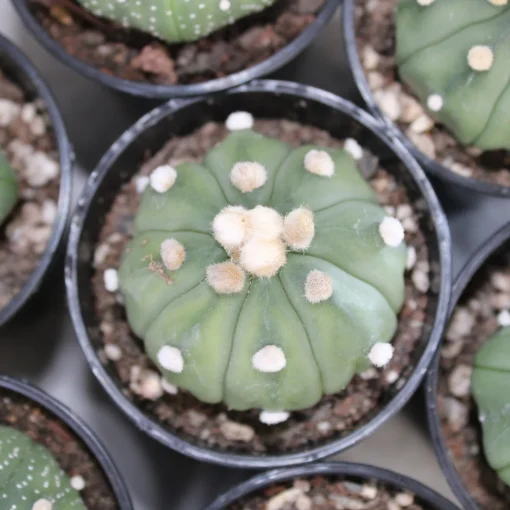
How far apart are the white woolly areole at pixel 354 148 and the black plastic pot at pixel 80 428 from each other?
0.59 meters

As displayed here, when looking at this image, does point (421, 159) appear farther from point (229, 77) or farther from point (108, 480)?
point (108, 480)

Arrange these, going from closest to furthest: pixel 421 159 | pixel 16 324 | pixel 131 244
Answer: pixel 131 244
pixel 421 159
pixel 16 324

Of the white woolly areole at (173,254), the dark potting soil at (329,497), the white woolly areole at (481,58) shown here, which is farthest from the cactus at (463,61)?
the dark potting soil at (329,497)

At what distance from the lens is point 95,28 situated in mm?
1135

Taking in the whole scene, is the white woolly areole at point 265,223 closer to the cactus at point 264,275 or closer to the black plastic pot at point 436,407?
the cactus at point 264,275

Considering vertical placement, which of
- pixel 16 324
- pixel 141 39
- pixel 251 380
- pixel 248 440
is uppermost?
pixel 141 39

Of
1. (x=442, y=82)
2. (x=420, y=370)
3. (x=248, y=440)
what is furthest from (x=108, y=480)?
(x=442, y=82)

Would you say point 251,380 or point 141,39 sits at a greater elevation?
point 141,39

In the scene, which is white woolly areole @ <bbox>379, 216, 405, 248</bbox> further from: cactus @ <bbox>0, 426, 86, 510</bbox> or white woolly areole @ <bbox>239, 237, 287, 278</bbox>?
cactus @ <bbox>0, 426, 86, 510</bbox>

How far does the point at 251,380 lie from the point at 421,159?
45 cm

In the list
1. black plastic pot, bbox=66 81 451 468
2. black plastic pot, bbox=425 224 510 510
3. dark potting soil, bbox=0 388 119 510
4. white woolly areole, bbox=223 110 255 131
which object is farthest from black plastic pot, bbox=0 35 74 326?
black plastic pot, bbox=425 224 510 510

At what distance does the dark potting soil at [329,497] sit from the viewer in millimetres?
1075

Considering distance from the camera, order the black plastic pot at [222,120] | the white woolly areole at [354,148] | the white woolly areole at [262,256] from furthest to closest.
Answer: the white woolly areole at [354,148], the black plastic pot at [222,120], the white woolly areole at [262,256]

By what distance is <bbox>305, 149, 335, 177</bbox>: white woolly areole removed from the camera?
0.87 metres
